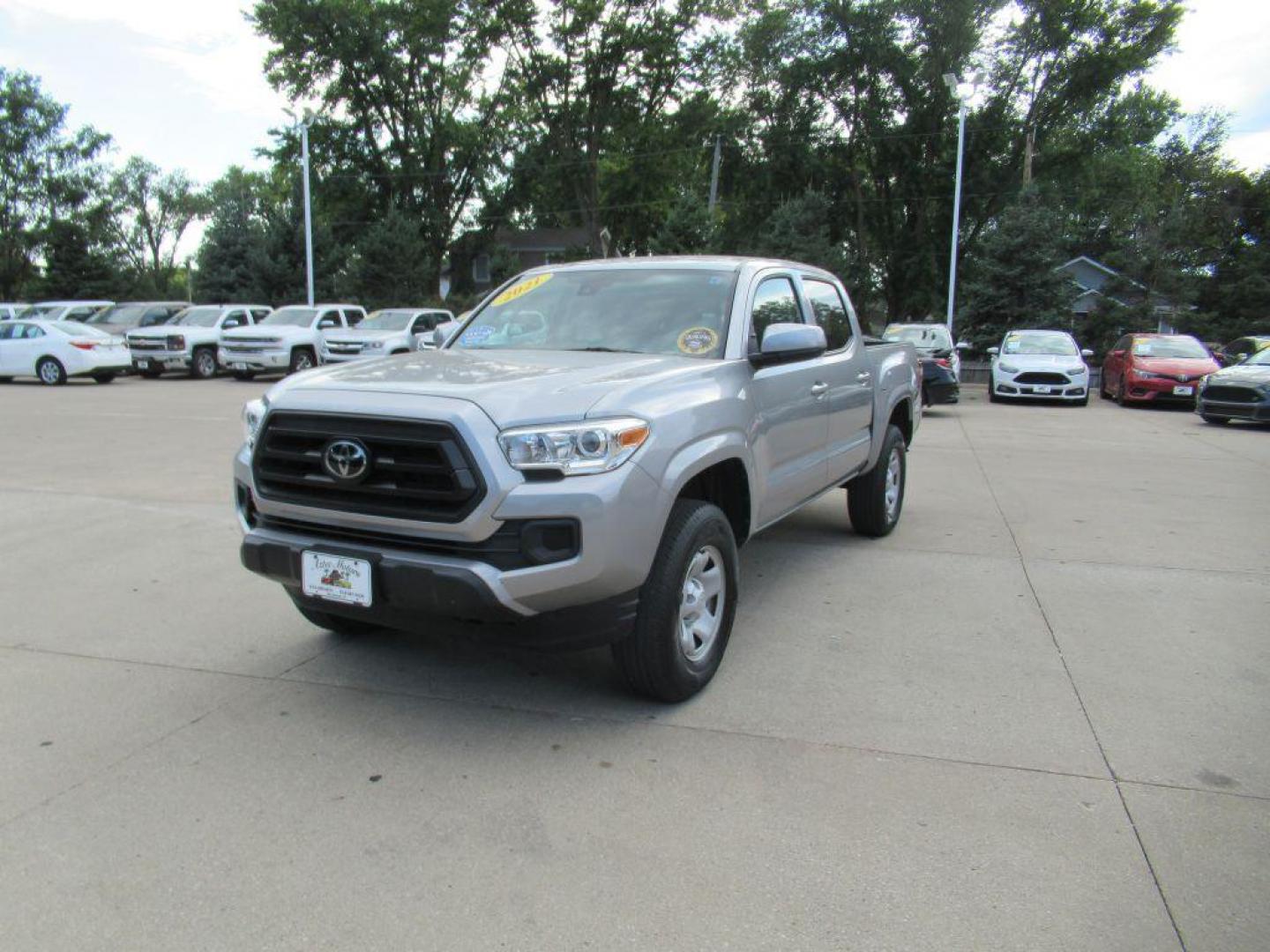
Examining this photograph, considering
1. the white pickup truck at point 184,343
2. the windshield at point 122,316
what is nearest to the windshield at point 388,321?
the white pickup truck at point 184,343

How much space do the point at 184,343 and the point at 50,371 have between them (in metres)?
2.91

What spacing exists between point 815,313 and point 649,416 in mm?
2567

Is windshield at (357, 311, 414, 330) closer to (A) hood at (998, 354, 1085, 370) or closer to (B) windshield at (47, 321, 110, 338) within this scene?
(B) windshield at (47, 321, 110, 338)

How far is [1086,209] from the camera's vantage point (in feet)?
160

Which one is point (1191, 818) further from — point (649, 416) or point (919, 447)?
point (919, 447)

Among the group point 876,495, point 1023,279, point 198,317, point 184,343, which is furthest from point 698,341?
point 1023,279

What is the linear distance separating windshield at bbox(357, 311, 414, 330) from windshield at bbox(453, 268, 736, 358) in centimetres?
1822

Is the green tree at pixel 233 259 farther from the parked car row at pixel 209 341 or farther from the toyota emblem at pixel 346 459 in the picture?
the toyota emblem at pixel 346 459

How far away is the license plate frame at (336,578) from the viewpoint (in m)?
3.49

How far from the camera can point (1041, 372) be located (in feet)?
63.5

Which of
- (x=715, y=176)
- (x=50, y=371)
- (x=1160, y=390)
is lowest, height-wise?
(x=50, y=371)

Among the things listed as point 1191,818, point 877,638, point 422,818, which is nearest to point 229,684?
point 422,818

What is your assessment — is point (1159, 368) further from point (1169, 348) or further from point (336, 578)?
point (336, 578)

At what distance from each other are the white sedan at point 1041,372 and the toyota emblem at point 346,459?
18.3m
